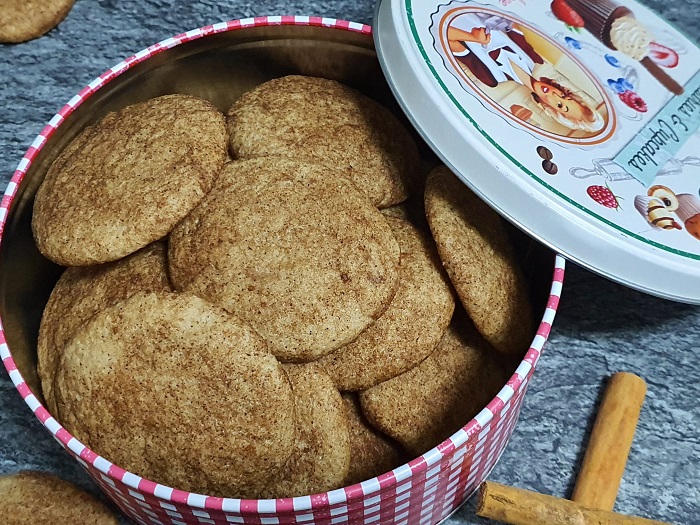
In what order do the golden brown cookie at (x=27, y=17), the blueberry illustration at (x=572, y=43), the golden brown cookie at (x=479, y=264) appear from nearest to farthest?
1. the golden brown cookie at (x=479, y=264)
2. the blueberry illustration at (x=572, y=43)
3. the golden brown cookie at (x=27, y=17)

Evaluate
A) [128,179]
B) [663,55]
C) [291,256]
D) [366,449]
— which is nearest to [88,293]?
[128,179]

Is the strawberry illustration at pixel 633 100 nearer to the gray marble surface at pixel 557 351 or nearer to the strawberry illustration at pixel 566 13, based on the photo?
the strawberry illustration at pixel 566 13

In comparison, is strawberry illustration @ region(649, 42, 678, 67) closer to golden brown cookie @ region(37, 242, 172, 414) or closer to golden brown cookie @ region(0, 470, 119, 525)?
golden brown cookie @ region(37, 242, 172, 414)

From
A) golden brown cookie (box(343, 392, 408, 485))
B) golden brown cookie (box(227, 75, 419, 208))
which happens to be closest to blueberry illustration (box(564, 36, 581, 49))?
golden brown cookie (box(227, 75, 419, 208))

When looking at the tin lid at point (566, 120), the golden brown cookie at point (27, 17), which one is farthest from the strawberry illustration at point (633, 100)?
the golden brown cookie at point (27, 17)

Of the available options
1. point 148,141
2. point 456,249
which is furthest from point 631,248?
point 148,141

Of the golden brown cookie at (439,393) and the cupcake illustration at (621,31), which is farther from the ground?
the cupcake illustration at (621,31)

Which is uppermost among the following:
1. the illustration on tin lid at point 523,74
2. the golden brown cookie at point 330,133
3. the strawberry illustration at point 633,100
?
the strawberry illustration at point 633,100

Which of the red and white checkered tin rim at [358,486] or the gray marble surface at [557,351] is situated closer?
the red and white checkered tin rim at [358,486]
